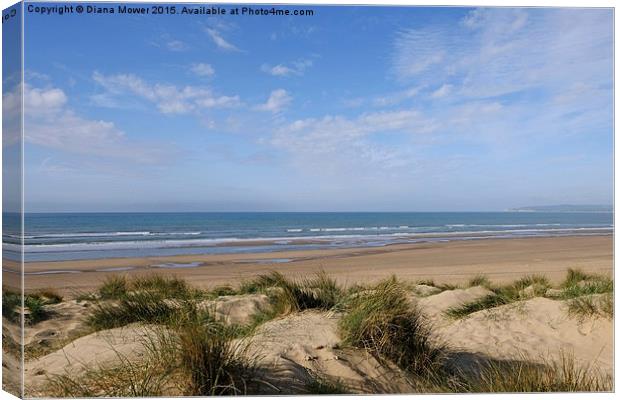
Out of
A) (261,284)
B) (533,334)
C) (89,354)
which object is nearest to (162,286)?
(261,284)

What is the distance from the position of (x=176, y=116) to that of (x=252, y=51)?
1.66 m

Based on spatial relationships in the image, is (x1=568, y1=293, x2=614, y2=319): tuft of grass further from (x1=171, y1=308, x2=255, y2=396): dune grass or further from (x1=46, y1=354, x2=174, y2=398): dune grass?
(x1=46, y1=354, x2=174, y2=398): dune grass

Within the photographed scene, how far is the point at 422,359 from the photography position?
3773 mm

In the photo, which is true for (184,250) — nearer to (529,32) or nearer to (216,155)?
(216,155)

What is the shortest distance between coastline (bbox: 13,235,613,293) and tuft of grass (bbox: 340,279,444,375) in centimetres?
470

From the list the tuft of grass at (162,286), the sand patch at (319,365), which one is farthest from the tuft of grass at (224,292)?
the sand patch at (319,365)

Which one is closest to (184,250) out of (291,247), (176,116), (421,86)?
(291,247)

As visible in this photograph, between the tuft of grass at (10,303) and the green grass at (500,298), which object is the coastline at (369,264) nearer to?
the green grass at (500,298)

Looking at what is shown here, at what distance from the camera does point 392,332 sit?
3744 millimetres

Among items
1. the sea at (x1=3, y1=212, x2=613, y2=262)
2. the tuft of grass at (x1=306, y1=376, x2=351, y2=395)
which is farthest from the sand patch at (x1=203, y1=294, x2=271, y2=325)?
the sea at (x1=3, y1=212, x2=613, y2=262)

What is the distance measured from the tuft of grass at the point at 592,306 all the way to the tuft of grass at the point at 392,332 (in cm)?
166

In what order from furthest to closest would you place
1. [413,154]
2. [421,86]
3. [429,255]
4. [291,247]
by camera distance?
[291,247] < [429,255] < [413,154] < [421,86]

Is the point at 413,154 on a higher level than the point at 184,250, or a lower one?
higher

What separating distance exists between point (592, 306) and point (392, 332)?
218cm
